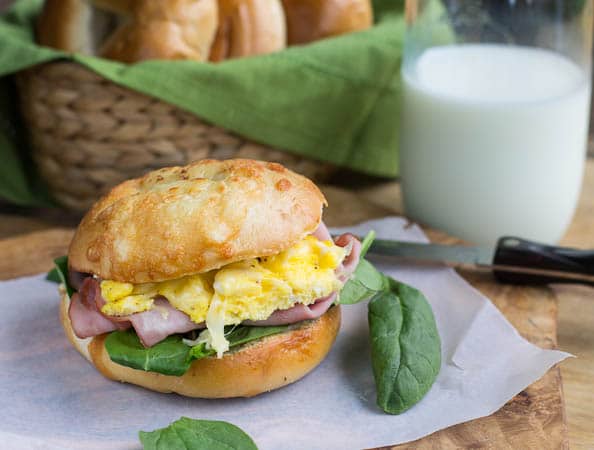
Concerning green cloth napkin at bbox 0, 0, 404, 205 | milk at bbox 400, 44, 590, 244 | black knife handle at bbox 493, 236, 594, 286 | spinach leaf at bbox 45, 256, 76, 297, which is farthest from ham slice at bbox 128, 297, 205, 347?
milk at bbox 400, 44, 590, 244

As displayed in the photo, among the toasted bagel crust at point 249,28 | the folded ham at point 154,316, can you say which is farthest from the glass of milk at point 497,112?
the folded ham at point 154,316

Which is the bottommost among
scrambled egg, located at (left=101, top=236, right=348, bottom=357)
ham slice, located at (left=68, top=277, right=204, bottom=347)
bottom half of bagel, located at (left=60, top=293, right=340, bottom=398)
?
bottom half of bagel, located at (left=60, top=293, right=340, bottom=398)

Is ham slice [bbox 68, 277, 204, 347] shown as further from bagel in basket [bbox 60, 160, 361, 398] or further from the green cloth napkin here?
the green cloth napkin

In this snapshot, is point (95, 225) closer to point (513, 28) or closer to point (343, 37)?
point (343, 37)

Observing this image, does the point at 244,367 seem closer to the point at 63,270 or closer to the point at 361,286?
the point at 361,286

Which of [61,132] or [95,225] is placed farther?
[61,132]

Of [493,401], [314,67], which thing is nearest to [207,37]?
[314,67]

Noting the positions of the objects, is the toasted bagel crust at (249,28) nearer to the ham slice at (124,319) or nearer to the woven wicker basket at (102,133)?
the woven wicker basket at (102,133)
